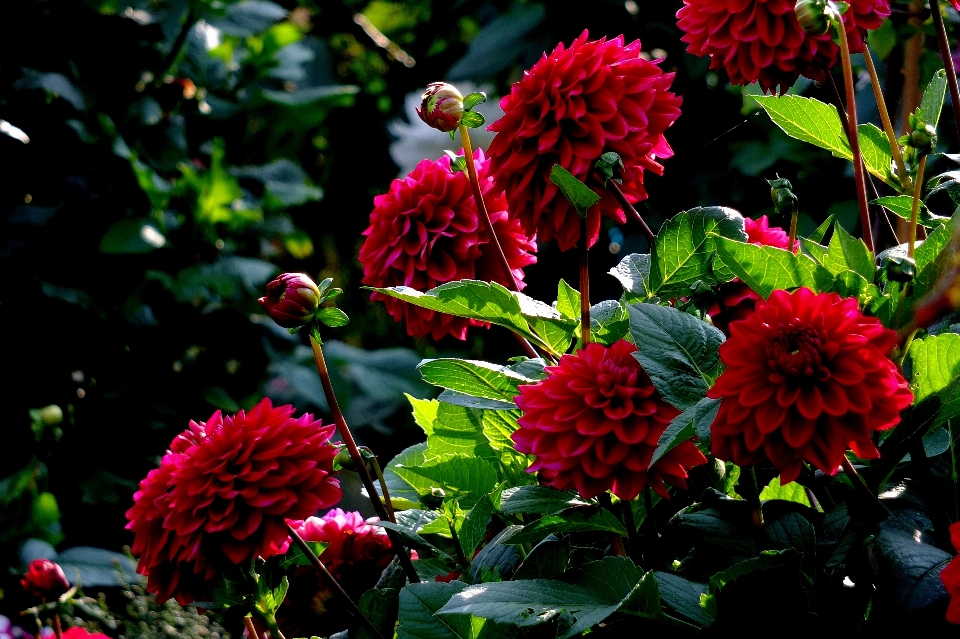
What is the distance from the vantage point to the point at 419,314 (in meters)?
0.55

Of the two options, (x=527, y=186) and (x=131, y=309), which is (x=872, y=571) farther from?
(x=131, y=309)

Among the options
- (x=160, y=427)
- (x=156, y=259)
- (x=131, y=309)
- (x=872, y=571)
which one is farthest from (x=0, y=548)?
(x=872, y=571)

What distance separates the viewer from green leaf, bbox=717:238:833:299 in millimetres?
389

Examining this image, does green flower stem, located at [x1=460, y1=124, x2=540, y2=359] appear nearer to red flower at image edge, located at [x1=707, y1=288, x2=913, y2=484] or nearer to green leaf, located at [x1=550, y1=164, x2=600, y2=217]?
green leaf, located at [x1=550, y1=164, x2=600, y2=217]

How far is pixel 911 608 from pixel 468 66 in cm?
143

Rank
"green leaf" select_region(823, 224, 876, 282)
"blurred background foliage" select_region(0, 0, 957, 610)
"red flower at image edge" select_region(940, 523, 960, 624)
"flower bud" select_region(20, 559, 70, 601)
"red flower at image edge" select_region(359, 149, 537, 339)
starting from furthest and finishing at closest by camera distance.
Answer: "blurred background foliage" select_region(0, 0, 957, 610)
"flower bud" select_region(20, 559, 70, 601)
"red flower at image edge" select_region(359, 149, 537, 339)
"green leaf" select_region(823, 224, 876, 282)
"red flower at image edge" select_region(940, 523, 960, 624)

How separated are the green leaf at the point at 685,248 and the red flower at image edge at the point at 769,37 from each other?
7cm

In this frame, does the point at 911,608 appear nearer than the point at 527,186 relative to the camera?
Yes

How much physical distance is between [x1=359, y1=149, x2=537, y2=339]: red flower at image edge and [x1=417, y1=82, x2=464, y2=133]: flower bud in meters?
0.05

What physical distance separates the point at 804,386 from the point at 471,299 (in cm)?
16

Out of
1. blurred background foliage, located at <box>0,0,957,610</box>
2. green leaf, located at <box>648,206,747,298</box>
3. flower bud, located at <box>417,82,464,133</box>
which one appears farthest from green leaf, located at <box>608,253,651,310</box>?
blurred background foliage, located at <box>0,0,957,610</box>

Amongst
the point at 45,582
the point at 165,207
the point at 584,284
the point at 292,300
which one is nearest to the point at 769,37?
the point at 584,284

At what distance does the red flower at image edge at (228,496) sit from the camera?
0.44 meters

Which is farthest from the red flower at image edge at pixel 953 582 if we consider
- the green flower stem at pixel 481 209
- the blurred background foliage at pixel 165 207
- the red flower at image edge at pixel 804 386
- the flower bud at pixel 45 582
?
the blurred background foliage at pixel 165 207
